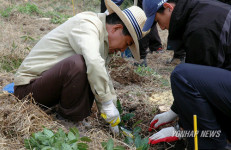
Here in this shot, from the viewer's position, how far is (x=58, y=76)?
196 cm

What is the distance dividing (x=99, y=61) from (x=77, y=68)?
18cm

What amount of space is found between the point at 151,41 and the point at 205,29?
320 cm

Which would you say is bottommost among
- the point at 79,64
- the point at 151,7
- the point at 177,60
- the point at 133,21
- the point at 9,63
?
the point at 177,60

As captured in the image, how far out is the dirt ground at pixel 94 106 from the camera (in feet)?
6.10

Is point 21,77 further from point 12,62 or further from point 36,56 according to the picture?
point 12,62

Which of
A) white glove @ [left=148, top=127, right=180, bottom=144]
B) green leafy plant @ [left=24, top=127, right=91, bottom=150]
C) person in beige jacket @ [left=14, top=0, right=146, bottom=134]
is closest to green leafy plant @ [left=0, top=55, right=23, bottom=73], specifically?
person in beige jacket @ [left=14, top=0, right=146, bottom=134]

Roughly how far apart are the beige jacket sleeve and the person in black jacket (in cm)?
55

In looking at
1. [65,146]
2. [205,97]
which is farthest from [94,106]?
[205,97]

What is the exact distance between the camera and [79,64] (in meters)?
1.90

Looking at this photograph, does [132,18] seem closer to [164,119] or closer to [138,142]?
[164,119]

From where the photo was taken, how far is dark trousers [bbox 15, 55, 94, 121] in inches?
75.8

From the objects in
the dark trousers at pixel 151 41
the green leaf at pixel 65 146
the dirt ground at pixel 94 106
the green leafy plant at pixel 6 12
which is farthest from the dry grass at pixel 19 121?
the green leafy plant at pixel 6 12

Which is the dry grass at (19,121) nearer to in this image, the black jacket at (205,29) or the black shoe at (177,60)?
the black jacket at (205,29)

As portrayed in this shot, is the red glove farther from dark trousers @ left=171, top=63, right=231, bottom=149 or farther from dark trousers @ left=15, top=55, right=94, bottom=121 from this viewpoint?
dark trousers @ left=15, top=55, right=94, bottom=121
